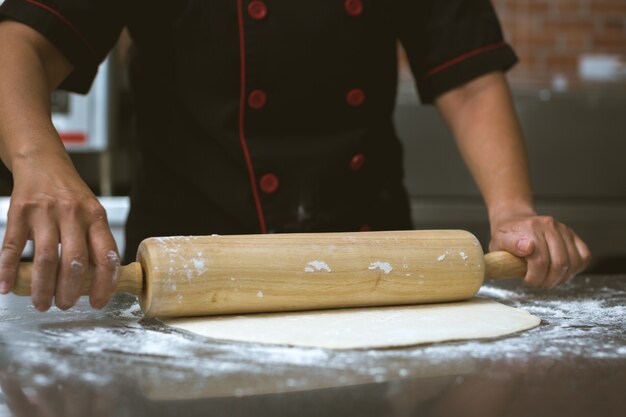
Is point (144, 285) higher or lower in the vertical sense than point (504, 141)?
lower

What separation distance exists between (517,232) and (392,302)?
9.0 inches

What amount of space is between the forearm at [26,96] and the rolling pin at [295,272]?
135 millimetres

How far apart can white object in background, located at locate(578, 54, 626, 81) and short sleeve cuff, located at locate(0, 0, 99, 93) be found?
227cm

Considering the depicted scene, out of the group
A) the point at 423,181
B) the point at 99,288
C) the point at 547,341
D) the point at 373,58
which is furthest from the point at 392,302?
the point at 423,181

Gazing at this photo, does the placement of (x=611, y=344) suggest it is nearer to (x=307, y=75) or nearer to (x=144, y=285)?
(x=144, y=285)

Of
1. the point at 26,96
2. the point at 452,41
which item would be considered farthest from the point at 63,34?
the point at 452,41

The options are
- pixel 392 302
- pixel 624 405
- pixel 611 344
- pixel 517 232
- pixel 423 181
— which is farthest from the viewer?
pixel 423 181

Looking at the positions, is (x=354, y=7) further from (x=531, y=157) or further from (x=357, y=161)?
(x=531, y=157)

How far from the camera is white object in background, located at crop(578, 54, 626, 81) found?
2.97 meters

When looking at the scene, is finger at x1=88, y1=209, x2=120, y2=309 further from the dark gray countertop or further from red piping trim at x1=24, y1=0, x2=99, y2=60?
red piping trim at x1=24, y1=0, x2=99, y2=60

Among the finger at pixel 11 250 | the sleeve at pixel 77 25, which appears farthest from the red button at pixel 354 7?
the finger at pixel 11 250

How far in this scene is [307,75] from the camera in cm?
125

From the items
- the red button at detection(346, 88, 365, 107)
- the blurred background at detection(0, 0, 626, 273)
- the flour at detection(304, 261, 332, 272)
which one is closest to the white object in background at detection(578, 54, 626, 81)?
the blurred background at detection(0, 0, 626, 273)

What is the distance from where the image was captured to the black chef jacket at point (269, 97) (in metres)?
1.21
